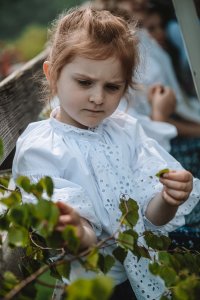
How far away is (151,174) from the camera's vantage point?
7.05 feet

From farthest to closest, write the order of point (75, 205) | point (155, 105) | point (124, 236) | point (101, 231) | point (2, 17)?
1. point (2, 17)
2. point (155, 105)
3. point (101, 231)
4. point (75, 205)
5. point (124, 236)

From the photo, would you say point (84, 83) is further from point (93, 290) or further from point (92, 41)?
point (93, 290)

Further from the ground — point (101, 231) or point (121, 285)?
point (101, 231)

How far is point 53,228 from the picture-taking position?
134cm

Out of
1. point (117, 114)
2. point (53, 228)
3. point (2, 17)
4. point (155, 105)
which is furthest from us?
point (2, 17)

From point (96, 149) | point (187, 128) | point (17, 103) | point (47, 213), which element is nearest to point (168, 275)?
point (47, 213)

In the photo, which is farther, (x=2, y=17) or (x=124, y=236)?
(x=2, y=17)

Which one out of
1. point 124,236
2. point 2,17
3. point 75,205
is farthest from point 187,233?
point 2,17

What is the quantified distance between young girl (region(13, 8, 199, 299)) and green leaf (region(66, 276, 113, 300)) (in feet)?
2.51

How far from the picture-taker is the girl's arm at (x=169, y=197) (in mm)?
1794

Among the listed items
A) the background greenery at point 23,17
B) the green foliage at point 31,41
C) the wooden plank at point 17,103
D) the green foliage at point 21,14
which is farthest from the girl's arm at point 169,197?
the green foliage at point 21,14

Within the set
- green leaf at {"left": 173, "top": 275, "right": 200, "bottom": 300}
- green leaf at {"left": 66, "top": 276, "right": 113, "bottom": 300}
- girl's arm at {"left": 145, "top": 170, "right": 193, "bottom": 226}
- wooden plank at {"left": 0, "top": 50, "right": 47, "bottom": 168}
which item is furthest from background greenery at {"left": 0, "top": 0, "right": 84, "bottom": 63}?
green leaf at {"left": 66, "top": 276, "right": 113, "bottom": 300}

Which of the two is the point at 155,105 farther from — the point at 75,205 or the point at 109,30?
the point at 75,205

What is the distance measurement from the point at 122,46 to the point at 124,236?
34.3 inches
